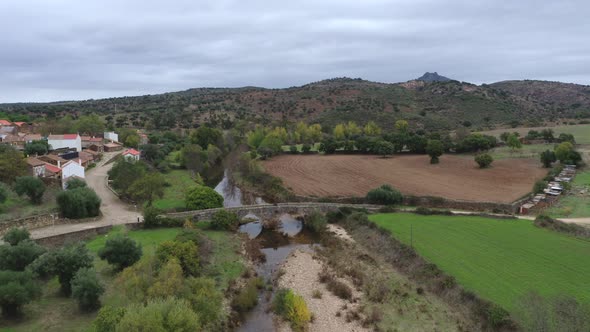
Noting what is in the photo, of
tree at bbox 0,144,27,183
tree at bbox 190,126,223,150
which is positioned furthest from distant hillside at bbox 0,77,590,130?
tree at bbox 0,144,27,183

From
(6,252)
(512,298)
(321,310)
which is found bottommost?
(321,310)

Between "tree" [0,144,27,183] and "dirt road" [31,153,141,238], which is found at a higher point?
"tree" [0,144,27,183]

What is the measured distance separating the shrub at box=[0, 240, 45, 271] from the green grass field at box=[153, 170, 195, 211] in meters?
18.0

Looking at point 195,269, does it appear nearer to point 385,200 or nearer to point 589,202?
point 385,200

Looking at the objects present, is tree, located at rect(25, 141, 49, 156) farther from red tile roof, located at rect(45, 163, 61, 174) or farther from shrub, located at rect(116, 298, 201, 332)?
shrub, located at rect(116, 298, 201, 332)

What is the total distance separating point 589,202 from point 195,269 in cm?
4182

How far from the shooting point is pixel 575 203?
144ft

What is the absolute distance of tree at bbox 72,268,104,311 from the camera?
2162 cm

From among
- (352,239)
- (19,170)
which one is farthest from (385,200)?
(19,170)

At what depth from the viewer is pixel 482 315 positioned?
22594mm

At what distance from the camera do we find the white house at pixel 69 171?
1847 inches

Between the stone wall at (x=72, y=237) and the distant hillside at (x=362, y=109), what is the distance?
8743cm

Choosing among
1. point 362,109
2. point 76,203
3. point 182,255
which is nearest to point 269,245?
point 182,255

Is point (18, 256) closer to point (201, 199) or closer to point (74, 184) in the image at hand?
point (201, 199)
